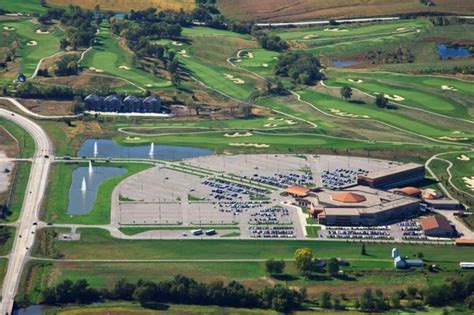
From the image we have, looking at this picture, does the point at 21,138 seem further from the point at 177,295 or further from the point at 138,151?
A: the point at 177,295

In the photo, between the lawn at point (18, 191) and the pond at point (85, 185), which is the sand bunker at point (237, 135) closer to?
the pond at point (85, 185)

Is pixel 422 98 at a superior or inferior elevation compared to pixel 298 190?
superior

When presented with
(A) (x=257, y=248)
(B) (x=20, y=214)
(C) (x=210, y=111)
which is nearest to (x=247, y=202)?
(A) (x=257, y=248)

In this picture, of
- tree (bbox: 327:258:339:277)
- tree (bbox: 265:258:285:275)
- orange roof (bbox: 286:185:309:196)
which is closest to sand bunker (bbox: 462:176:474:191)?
orange roof (bbox: 286:185:309:196)

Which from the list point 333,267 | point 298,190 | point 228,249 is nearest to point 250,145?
point 298,190

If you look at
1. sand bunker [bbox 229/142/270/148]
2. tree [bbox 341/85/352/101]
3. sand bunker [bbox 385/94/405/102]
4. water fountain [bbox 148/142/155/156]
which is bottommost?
water fountain [bbox 148/142/155/156]

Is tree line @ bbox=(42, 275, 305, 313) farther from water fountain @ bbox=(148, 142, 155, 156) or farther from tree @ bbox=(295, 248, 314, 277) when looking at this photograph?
water fountain @ bbox=(148, 142, 155, 156)
